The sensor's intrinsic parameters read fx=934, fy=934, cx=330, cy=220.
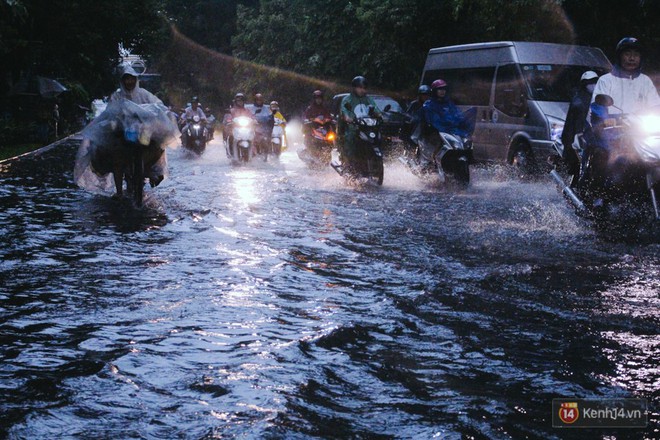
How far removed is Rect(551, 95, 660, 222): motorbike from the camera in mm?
9102

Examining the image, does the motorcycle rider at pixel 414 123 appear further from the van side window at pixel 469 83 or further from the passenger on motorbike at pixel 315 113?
the passenger on motorbike at pixel 315 113

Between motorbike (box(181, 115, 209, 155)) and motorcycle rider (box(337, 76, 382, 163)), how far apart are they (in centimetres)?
1068

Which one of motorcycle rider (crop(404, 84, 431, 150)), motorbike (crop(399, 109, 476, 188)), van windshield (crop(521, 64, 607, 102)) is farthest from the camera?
van windshield (crop(521, 64, 607, 102))

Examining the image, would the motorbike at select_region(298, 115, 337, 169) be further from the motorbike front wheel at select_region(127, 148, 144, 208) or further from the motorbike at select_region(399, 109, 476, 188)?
the motorbike front wheel at select_region(127, 148, 144, 208)

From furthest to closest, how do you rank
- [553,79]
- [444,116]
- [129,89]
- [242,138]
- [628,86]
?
[242,138], [553,79], [444,116], [129,89], [628,86]

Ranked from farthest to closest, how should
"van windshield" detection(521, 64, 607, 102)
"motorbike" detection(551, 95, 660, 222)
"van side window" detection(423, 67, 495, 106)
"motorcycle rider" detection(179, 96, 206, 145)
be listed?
"motorcycle rider" detection(179, 96, 206, 145) < "van side window" detection(423, 67, 495, 106) < "van windshield" detection(521, 64, 607, 102) < "motorbike" detection(551, 95, 660, 222)

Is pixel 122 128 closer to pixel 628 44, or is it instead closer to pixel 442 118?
pixel 442 118

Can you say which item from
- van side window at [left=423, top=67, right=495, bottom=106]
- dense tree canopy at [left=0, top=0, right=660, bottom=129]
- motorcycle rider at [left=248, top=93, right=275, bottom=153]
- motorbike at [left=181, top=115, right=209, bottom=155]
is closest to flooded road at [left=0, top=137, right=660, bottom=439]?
van side window at [left=423, top=67, right=495, bottom=106]

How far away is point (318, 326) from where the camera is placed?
5289mm

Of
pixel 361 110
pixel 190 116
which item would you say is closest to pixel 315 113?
pixel 361 110

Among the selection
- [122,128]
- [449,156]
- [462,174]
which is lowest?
[462,174]

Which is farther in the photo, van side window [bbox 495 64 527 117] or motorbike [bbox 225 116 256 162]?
motorbike [bbox 225 116 256 162]

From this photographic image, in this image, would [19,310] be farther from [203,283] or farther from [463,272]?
[463,272]

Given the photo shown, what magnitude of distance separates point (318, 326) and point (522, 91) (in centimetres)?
1229
